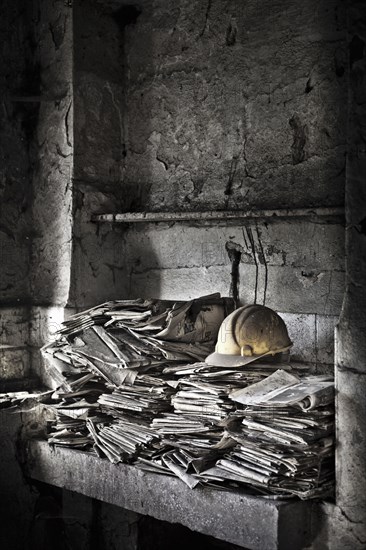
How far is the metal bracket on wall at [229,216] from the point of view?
179 inches

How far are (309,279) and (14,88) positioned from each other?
2.85 meters

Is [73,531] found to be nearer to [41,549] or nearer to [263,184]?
[41,549]

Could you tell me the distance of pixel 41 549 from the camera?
5.24 m

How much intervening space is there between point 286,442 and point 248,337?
0.68 m

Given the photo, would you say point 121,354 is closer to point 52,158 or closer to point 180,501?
point 180,501

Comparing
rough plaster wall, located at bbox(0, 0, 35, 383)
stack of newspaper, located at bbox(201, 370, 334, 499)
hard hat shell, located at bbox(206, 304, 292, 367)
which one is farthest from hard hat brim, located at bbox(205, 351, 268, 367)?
rough plaster wall, located at bbox(0, 0, 35, 383)

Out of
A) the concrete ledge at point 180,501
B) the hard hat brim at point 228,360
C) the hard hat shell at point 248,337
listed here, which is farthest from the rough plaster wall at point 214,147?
the concrete ledge at point 180,501

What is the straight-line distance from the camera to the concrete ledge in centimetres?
379

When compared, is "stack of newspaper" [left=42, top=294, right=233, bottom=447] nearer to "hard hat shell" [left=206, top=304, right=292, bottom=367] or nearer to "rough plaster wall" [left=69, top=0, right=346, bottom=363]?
"hard hat shell" [left=206, top=304, right=292, bottom=367]

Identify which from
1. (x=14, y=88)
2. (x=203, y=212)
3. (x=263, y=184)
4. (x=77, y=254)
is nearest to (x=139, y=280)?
(x=77, y=254)

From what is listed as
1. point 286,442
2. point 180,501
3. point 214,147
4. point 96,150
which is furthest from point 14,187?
point 286,442

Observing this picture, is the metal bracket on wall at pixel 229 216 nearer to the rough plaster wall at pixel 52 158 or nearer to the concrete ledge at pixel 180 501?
the rough plaster wall at pixel 52 158

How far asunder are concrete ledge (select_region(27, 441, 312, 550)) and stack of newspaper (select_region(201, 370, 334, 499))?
103 mm

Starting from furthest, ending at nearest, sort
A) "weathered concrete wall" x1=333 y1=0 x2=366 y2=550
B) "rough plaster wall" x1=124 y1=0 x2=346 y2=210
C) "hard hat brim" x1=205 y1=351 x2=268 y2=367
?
"rough plaster wall" x1=124 y1=0 x2=346 y2=210, "hard hat brim" x1=205 y1=351 x2=268 y2=367, "weathered concrete wall" x1=333 y1=0 x2=366 y2=550
